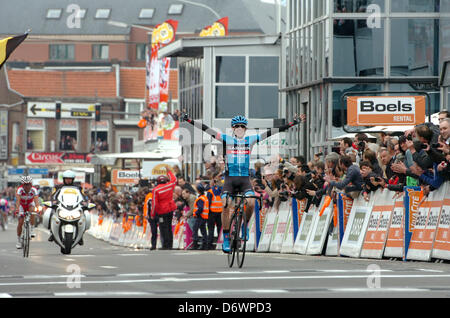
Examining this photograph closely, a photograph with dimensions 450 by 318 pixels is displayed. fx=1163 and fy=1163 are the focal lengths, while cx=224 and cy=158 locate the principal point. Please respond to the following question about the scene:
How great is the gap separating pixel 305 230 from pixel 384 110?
263 cm

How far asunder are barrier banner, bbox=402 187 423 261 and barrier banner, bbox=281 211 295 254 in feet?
16.7

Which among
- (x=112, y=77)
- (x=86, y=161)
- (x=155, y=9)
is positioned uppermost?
(x=155, y=9)

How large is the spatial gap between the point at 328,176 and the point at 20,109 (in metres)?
95.2

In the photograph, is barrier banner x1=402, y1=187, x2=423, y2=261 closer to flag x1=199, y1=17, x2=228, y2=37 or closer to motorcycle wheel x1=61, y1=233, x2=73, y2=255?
motorcycle wheel x1=61, y1=233, x2=73, y2=255

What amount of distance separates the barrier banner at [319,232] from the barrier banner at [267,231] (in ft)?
8.90

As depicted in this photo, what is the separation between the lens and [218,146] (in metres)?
43.0

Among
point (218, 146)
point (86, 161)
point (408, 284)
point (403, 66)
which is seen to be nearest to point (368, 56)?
point (403, 66)

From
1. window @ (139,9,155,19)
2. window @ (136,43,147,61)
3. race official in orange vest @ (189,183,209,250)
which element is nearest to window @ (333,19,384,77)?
race official in orange vest @ (189,183,209,250)

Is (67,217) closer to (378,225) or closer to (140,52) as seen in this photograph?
(378,225)

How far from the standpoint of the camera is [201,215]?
2684 centimetres

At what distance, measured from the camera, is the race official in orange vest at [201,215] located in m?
26.8

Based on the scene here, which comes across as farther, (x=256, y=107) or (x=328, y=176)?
(x=256, y=107)

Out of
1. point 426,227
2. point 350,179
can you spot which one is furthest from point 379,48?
point 426,227
